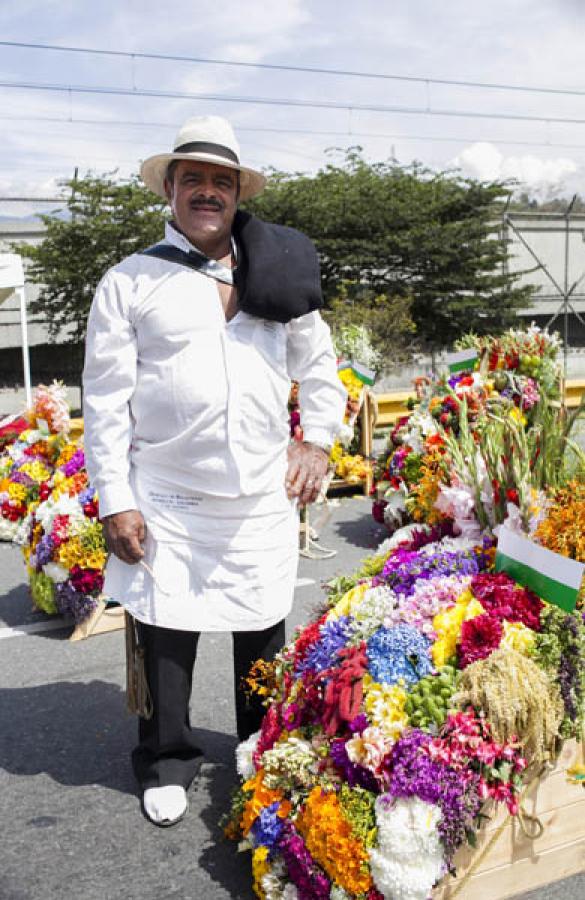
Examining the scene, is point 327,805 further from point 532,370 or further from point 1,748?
point 532,370

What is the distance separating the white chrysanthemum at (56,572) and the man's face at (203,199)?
2.45 metres

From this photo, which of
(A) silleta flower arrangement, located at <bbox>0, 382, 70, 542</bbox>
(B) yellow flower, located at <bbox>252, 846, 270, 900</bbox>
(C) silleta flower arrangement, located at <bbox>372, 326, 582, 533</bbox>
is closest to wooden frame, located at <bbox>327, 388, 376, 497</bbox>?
(C) silleta flower arrangement, located at <bbox>372, 326, 582, 533</bbox>

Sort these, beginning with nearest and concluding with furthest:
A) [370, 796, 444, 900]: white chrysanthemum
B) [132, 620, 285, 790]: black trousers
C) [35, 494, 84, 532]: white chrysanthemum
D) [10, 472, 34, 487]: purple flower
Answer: [370, 796, 444, 900]: white chrysanthemum
[132, 620, 285, 790]: black trousers
[35, 494, 84, 532]: white chrysanthemum
[10, 472, 34, 487]: purple flower

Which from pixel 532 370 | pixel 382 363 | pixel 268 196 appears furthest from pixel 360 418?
pixel 268 196

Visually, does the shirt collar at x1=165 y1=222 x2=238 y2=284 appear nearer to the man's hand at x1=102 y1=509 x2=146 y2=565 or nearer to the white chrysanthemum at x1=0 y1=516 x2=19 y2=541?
the man's hand at x1=102 y1=509 x2=146 y2=565

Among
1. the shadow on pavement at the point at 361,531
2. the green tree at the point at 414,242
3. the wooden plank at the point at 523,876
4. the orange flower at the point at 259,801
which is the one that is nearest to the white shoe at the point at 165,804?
the orange flower at the point at 259,801

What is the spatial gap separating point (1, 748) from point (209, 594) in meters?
1.27

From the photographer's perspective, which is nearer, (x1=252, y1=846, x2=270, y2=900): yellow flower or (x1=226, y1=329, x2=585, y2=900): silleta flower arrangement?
(x1=226, y1=329, x2=585, y2=900): silleta flower arrangement

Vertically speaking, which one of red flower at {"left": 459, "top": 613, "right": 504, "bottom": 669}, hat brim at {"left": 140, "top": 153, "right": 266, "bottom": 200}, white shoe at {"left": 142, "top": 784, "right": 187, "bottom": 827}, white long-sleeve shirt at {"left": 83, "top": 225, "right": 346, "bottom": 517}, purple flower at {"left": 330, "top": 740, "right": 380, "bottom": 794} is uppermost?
hat brim at {"left": 140, "top": 153, "right": 266, "bottom": 200}

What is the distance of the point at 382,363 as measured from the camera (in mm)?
16688

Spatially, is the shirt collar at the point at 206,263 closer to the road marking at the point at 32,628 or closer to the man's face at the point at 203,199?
the man's face at the point at 203,199

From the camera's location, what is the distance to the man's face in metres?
3.08

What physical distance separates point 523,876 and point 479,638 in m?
0.64

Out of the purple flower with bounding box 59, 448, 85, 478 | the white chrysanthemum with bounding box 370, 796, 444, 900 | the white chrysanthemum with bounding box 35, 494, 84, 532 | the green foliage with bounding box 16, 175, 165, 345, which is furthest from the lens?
the green foliage with bounding box 16, 175, 165, 345
